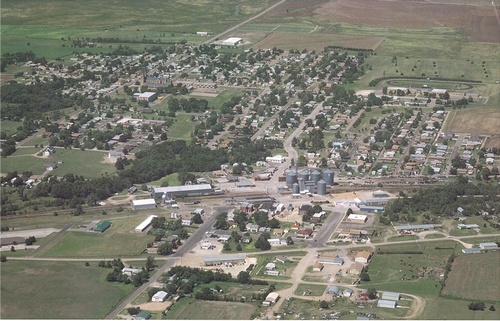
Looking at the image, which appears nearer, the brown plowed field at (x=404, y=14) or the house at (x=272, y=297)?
the house at (x=272, y=297)

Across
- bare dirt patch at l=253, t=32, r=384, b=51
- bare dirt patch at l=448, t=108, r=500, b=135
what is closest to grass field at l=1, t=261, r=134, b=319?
bare dirt patch at l=448, t=108, r=500, b=135

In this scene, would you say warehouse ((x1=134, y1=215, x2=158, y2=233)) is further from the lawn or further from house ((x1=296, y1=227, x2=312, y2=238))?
house ((x1=296, y1=227, x2=312, y2=238))

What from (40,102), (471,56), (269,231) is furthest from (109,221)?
(471,56)

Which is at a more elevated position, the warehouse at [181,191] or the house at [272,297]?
the house at [272,297]

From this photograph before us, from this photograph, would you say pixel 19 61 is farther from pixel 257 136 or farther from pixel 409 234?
pixel 409 234

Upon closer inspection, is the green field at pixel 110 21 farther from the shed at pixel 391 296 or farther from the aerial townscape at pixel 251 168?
the shed at pixel 391 296

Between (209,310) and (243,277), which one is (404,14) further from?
(209,310)

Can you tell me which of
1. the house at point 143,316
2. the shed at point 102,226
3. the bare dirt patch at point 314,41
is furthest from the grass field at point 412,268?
the bare dirt patch at point 314,41
